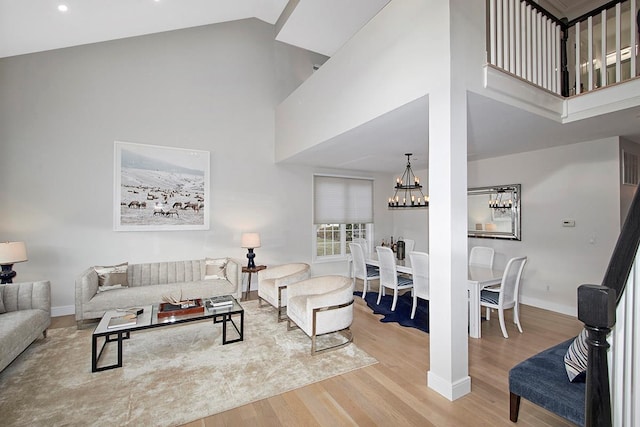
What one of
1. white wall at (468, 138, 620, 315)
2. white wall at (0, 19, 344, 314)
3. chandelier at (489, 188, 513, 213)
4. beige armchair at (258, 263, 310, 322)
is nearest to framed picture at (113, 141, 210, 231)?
white wall at (0, 19, 344, 314)

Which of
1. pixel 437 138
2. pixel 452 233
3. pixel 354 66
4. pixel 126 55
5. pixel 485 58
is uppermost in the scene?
pixel 126 55

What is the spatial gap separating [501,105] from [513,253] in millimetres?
3154

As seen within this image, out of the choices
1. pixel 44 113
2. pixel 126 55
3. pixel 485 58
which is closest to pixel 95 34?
pixel 126 55

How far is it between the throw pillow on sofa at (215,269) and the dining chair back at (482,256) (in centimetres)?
406

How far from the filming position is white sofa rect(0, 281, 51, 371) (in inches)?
109

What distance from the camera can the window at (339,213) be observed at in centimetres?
647

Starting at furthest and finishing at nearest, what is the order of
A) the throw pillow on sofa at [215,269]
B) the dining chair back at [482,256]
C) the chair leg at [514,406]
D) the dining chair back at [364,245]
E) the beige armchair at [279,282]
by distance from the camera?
the dining chair back at [364,245] → the throw pillow on sofa at [215,269] → the dining chair back at [482,256] → the beige armchair at [279,282] → the chair leg at [514,406]

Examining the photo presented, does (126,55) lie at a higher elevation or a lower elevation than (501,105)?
higher

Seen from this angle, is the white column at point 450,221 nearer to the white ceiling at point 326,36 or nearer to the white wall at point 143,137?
the white ceiling at point 326,36

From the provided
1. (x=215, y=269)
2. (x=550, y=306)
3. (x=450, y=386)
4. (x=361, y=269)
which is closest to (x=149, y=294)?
(x=215, y=269)

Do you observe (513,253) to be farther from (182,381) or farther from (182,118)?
(182,118)

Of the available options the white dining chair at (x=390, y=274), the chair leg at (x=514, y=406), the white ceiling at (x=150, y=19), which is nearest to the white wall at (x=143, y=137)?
A: the white ceiling at (x=150, y=19)

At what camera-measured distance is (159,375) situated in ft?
8.99

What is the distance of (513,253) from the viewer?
5.08 m
